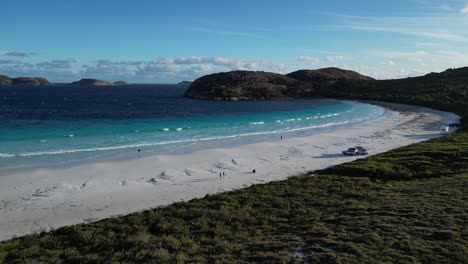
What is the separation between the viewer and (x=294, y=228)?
54.3 feet

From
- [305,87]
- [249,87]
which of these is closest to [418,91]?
[305,87]

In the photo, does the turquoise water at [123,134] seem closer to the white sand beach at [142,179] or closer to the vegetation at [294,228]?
the white sand beach at [142,179]

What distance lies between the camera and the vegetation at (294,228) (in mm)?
13078

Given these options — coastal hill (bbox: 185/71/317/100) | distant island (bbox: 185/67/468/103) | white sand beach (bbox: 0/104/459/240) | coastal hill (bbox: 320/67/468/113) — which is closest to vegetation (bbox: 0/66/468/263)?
white sand beach (bbox: 0/104/459/240)

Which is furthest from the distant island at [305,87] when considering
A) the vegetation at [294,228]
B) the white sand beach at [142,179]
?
the vegetation at [294,228]

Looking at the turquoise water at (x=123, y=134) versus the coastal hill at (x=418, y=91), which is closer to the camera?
the turquoise water at (x=123, y=134)

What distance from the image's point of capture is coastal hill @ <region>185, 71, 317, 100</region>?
13550 cm

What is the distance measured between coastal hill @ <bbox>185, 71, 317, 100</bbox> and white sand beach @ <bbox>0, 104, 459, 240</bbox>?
91.5 metres

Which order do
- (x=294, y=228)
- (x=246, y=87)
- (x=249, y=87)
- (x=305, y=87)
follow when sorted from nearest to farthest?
(x=294, y=228) → (x=246, y=87) → (x=249, y=87) → (x=305, y=87)

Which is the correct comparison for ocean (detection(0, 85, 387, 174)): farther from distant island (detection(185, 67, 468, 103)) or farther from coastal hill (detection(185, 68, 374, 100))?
coastal hill (detection(185, 68, 374, 100))

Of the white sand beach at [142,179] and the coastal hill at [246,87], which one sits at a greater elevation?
the coastal hill at [246,87]

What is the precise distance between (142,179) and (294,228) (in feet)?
49.7

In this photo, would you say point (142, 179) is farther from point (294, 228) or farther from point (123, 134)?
point (123, 134)

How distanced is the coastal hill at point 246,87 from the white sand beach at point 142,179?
300ft
